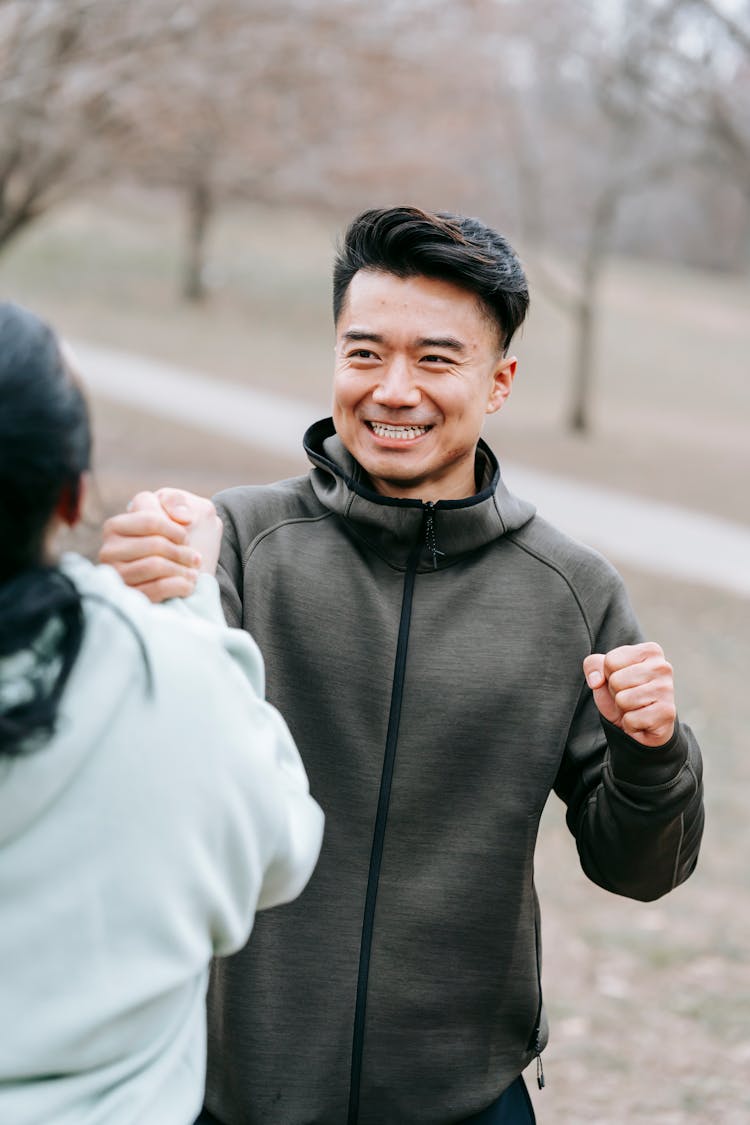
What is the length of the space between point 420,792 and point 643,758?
1.01ft

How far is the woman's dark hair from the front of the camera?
3.64 feet

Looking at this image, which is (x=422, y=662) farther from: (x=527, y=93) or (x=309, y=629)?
(x=527, y=93)

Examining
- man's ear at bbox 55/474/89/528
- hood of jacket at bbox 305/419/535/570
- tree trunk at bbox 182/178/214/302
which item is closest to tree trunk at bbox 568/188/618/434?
tree trunk at bbox 182/178/214/302

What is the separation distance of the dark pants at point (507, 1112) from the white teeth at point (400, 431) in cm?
95

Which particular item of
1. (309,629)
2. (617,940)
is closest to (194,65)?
(617,940)

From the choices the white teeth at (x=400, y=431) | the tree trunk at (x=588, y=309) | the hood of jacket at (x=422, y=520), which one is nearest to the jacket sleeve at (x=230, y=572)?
the hood of jacket at (x=422, y=520)

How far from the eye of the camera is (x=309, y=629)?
6.25 ft

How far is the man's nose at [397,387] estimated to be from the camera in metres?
1.90

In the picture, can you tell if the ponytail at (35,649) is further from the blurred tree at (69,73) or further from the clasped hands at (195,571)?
the blurred tree at (69,73)

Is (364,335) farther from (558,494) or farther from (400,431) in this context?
(558,494)

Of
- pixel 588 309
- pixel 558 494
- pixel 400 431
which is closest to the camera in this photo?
pixel 400 431

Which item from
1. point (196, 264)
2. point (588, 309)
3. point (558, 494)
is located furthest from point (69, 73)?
point (196, 264)

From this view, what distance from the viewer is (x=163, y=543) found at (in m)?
1.46

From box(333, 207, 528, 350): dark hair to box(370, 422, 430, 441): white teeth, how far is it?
0.20 meters
